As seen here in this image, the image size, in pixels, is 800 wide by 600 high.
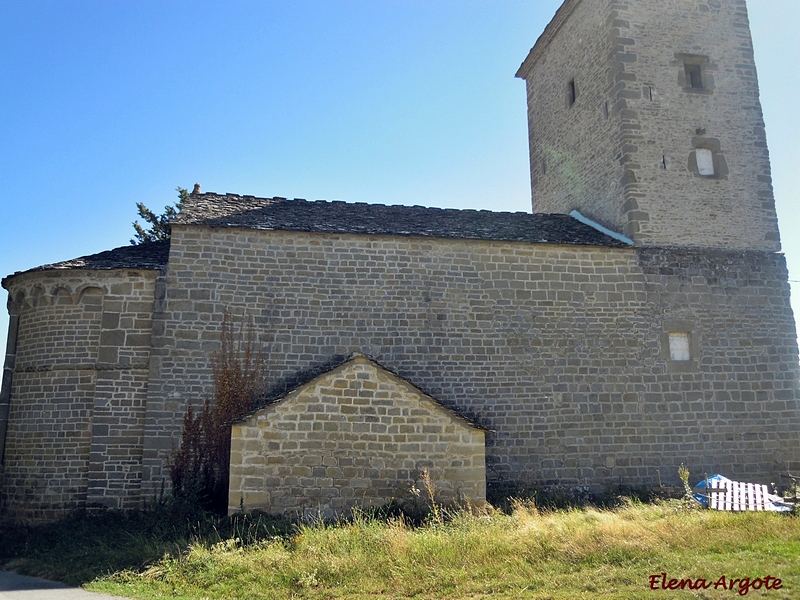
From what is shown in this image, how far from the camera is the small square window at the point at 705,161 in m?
15.2

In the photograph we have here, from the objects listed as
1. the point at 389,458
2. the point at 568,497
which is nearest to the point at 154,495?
the point at 389,458

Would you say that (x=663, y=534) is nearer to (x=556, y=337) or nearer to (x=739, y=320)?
(x=556, y=337)

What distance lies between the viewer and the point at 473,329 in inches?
516

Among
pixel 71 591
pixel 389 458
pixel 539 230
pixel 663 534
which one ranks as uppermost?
pixel 539 230

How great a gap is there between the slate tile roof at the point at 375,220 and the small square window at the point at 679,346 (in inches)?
86.9

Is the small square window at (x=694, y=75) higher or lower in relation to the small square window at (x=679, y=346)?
higher

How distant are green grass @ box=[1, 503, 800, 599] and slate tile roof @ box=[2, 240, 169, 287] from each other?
489 centimetres

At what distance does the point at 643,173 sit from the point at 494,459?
24.3 ft

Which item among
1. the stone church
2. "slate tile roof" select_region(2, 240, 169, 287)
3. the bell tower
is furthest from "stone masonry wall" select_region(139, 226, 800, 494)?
the bell tower

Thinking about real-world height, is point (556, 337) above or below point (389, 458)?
above

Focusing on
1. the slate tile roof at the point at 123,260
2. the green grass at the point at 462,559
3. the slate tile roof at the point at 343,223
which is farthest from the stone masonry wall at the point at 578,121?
the slate tile roof at the point at 123,260

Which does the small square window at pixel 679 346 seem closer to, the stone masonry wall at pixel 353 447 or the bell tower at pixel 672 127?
the bell tower at pixel 672 127

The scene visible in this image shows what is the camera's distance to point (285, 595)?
7.39m

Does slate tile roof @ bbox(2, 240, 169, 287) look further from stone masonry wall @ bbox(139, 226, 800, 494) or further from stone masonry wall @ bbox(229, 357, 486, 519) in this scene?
stone masonry wall @ bbox(229, 357, 486, 519)
